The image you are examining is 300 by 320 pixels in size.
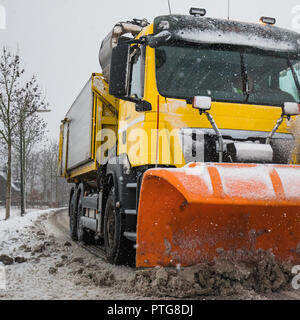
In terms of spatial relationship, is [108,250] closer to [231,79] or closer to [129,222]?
[129,222]

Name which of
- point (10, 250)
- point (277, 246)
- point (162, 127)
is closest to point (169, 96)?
point (162, 127)

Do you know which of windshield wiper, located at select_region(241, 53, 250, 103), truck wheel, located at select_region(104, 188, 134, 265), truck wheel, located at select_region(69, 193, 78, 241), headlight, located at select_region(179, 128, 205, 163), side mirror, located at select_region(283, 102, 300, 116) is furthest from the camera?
truck wheel, located at select_region(69, 193, 78, 241)

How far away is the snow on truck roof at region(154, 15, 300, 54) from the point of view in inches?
181

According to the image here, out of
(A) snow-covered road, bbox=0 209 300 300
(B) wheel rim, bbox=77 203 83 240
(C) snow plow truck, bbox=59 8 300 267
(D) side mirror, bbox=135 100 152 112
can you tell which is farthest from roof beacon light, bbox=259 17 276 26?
(B) wheel rim, bbox=77 203 83 240

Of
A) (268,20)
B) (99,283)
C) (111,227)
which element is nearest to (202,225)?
(99,283)

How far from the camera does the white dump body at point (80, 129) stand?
7195 mm

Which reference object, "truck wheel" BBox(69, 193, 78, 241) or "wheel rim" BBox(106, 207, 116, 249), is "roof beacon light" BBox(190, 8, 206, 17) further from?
"truck wheel" BBox(69, 193, 78, 241)

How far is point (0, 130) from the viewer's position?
17000mm

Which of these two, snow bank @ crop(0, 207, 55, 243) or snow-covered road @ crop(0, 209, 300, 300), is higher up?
snow-covered road @ crop(0, 209, 300, 300)

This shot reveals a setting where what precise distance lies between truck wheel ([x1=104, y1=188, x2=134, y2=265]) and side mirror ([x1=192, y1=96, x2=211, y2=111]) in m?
1.65

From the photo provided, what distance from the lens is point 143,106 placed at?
446 cm

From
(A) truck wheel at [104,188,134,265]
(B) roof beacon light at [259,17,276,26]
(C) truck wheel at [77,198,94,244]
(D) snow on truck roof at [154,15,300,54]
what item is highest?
(B) roof beacon light at [259,17,276,26]

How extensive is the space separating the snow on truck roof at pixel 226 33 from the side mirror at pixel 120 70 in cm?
46
